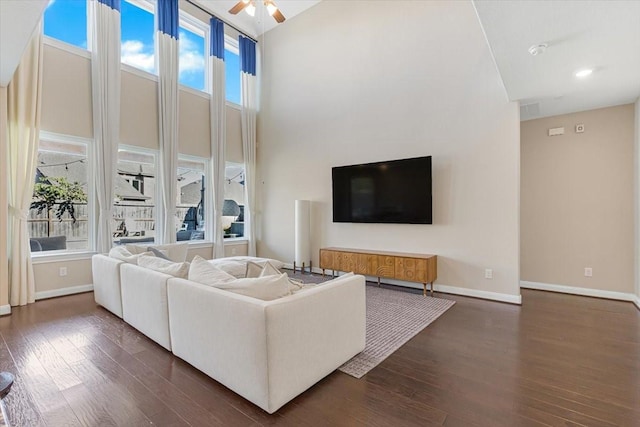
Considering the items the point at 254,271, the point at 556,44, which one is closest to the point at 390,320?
the point at 254,271

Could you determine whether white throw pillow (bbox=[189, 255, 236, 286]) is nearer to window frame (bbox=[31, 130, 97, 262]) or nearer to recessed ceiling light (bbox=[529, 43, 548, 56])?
recessed ceiling light (bbox=[529, 43, 548, 56])

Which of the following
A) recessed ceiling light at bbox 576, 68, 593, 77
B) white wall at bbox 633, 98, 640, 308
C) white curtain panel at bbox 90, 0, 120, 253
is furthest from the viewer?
white curtain panel at bbox 90, 0, 120, 253

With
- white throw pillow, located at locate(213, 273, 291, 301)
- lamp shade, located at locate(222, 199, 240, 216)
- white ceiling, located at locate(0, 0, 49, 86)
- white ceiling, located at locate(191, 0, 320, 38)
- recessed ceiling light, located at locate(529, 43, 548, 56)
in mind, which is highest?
white ceiling, located at locate(191, 0, 320, 38)

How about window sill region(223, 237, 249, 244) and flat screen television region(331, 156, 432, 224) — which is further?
window sill region(223, 237, 249, 244)

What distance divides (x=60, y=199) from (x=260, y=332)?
15.2 ft

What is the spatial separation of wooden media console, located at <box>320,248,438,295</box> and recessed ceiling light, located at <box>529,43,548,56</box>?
267 centimetres

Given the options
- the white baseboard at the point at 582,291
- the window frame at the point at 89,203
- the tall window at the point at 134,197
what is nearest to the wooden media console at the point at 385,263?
the white baseboard at the point at 582,291

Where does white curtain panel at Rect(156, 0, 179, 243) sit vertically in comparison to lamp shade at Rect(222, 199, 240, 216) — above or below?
above

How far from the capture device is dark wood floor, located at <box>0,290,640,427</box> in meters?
1.78

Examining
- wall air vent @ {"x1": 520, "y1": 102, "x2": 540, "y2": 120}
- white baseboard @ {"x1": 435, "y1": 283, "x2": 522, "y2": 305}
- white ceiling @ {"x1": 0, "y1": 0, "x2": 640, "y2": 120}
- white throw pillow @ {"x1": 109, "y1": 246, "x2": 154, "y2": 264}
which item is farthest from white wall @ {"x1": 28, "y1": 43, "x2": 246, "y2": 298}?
wall air vent @ {"x1": 520, "y1": 102, "x2": 540, "y2": 120}

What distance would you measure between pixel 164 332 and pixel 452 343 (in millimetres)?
2597

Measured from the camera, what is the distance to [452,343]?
2783mm

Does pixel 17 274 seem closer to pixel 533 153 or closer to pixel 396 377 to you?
pixel 396 377

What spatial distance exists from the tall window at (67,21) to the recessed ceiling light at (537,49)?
6.03 metres
